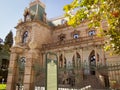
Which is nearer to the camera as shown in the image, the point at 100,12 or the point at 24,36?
the point at 100,12

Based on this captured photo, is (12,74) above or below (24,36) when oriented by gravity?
below

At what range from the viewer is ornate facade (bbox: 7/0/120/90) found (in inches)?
400

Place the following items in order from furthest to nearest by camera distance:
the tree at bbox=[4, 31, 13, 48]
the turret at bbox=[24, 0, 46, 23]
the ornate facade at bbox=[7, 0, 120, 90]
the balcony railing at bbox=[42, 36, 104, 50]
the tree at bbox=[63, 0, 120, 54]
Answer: the tree at bbox=[4, 31, 13, 48] → the turret at bbox=[24, 0, 46, 23] → the balcony railing at bbox=[42, 36, 104, 50] → the ornate facade at bbox=[7, 0, 120, 90] → the tree at bbox=[63, 0, 120, 54]

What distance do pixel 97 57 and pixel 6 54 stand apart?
1388 centimetres

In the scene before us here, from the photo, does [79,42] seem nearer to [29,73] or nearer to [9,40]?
[29,73]

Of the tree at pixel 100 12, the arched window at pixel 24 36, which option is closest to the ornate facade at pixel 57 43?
the arched window at pixel 24 36

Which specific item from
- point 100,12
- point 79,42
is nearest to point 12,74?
point 100,12

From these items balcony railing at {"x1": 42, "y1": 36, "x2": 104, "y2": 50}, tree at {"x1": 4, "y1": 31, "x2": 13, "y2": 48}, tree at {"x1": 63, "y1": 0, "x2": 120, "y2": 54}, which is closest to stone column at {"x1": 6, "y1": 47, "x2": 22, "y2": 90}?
tree at {"x1": 63, "y1": 0, "x2": 120, "y2": 54}

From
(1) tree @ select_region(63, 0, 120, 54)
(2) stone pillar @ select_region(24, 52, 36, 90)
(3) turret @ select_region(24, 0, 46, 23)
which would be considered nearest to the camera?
(1) tree @ select_region(63, 0, 120, 54)

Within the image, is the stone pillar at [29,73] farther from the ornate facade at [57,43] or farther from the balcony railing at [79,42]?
the balcony railing at [79,42]

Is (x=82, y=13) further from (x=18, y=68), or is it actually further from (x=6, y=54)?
(x=6, y=54)

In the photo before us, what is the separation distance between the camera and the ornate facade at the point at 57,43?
10.2m

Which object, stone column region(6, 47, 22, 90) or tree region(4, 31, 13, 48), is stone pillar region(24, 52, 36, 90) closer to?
stone column region(6, 47, 22, 90)

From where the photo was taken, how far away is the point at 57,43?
86.1ft
